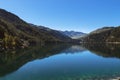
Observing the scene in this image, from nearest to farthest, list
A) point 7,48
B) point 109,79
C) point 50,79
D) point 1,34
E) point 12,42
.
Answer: point 109,79 → point 50,79 → point 7,48 → point 12,42 → point 1,34

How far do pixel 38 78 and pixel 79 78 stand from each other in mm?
10125

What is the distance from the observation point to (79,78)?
173ft

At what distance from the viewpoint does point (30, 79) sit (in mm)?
52562

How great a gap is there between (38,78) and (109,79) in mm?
17261

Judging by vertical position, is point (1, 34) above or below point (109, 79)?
above

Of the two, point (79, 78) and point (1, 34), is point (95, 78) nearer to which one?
point (79, 78)

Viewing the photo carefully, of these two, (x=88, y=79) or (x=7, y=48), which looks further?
(x=7, y=48)

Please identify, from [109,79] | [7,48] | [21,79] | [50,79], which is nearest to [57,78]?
[50,79]

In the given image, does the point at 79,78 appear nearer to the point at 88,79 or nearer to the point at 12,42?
the point at 88,79

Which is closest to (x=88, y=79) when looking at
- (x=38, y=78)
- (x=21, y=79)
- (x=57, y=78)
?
(x=57, y=78)

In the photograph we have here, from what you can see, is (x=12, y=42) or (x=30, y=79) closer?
(x=30, y=79)

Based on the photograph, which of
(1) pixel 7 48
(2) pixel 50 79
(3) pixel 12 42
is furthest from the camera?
(3) pixel 12 42

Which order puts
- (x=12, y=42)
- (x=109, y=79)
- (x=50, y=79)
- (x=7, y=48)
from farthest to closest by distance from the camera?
(x=12, y=42) → (x=7, y=48) → (x=50, y=79) → (x=109, y=79)

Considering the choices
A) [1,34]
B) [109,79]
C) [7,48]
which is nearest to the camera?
[109,79]
